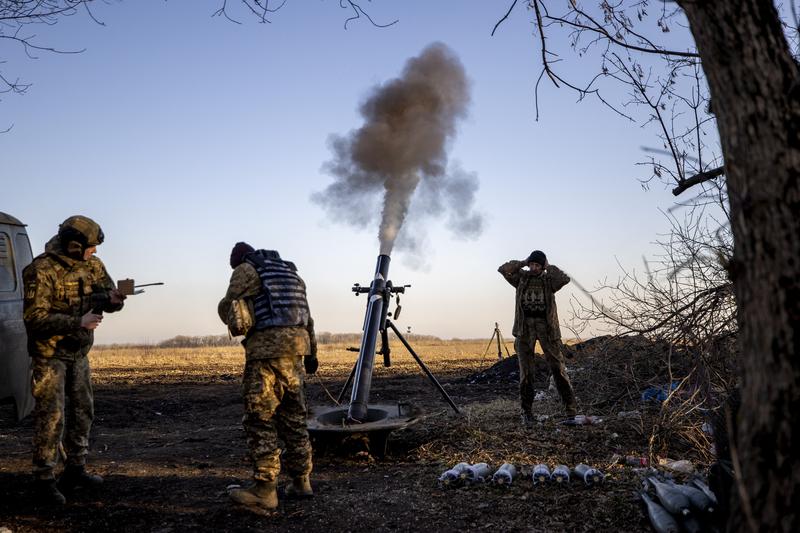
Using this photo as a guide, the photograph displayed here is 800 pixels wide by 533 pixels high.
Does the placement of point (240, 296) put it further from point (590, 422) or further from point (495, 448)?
point (590, 422)

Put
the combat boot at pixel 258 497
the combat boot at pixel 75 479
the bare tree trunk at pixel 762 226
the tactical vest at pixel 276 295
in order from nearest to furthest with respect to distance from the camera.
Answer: the bare tree trunk at pixel 762 226 → the combat boot at pixel 258 497 → the tactical vest at pixel 276 295 → the combat boot at pixel 75 479

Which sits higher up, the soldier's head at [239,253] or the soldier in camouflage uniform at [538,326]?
the soldier's head at [239,253]

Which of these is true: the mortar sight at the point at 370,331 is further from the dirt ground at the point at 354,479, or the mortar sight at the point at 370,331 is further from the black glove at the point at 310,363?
the black glove at the point at 310,363

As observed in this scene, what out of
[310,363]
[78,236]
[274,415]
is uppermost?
[78,236]

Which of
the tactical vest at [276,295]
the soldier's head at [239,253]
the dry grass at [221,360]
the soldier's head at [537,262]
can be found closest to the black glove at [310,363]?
the tactical vest at [276,295]

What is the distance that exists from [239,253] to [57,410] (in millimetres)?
1955

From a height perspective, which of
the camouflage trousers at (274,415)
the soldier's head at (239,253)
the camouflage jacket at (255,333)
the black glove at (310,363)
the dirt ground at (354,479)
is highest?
the soldier's head at (239,253)

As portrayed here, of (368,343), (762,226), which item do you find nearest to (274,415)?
(368,343)

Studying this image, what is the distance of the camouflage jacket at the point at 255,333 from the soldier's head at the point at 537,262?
4233mm

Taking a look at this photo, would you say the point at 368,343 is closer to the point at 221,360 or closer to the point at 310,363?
the point at 310,363

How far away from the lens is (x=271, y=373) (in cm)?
513

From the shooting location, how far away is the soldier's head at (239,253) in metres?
5.45

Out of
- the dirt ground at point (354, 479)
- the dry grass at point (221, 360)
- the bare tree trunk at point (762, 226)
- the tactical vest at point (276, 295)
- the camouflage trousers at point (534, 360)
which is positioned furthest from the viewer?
the dry grass at point (221, 360)

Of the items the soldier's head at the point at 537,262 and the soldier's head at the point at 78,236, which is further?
the soldier's head at the point at 537,262
